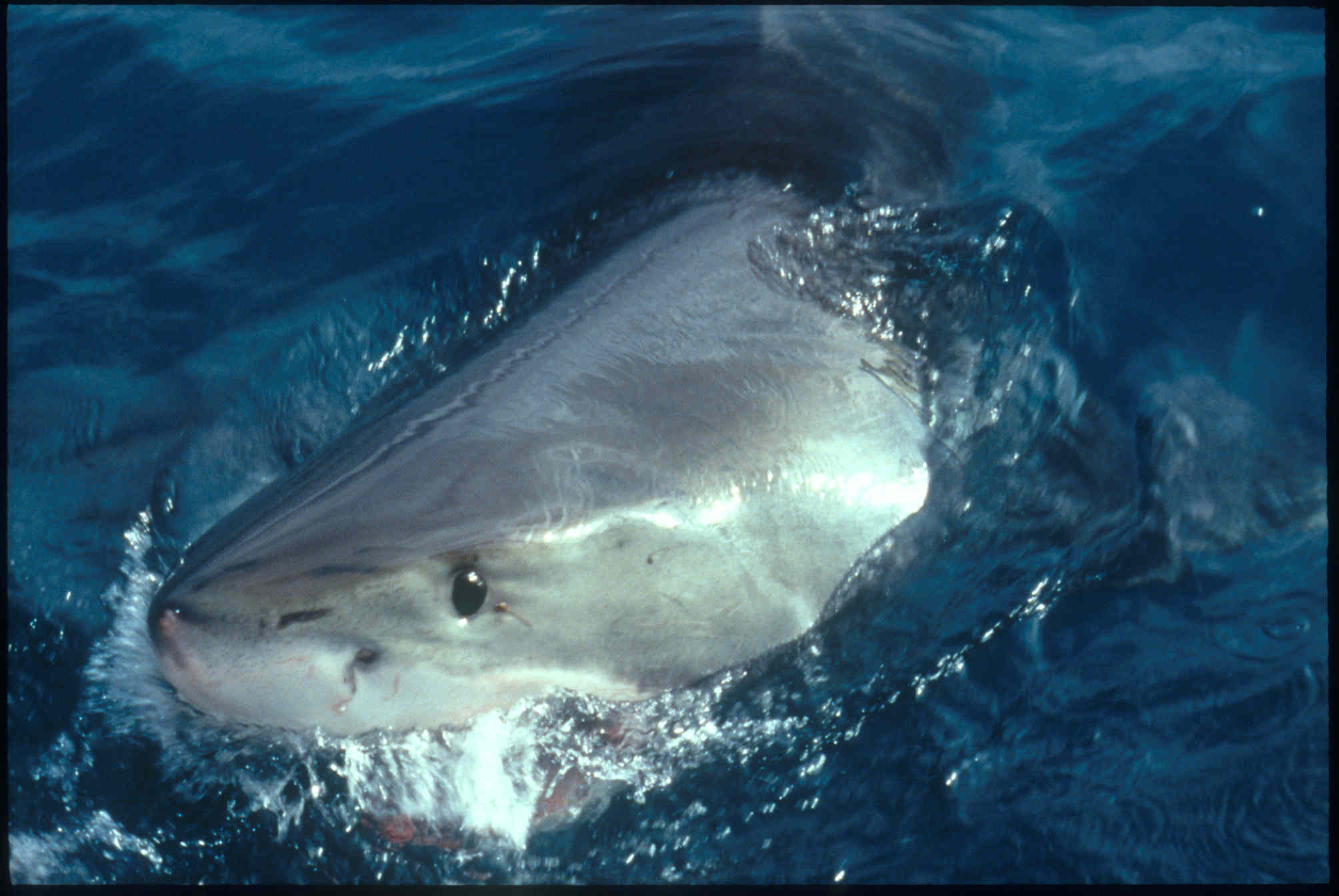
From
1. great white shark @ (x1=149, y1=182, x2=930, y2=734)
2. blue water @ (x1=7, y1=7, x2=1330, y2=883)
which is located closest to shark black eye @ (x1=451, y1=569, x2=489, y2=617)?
great white shark @ (x1=149, y1=182, x2=930, y2=734)

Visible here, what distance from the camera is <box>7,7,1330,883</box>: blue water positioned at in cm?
199

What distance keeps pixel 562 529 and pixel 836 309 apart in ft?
2.86

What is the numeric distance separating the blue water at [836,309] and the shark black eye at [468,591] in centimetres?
24

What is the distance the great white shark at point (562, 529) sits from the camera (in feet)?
5.76

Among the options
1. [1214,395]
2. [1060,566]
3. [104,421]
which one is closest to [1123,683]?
[1060,566]

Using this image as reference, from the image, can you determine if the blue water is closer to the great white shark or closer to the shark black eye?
the great white shark

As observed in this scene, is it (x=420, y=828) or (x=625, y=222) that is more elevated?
(x=625, y=222)

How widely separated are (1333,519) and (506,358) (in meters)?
1.71

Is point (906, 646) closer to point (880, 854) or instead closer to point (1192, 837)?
point (880, 854)

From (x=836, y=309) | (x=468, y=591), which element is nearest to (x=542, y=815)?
(x=468, y=591)

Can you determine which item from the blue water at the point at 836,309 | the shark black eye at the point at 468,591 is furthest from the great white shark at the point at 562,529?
the blue water at the point at 836,309

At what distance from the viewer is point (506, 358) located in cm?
214

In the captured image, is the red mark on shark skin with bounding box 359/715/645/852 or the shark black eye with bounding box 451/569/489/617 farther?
the red mark on shark skin with bounding box 359/715/645/852

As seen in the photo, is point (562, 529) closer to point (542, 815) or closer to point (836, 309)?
point (542, 815)
